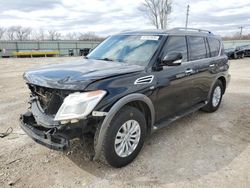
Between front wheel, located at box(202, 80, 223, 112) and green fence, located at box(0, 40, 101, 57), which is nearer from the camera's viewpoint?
front wheel, located at box(202, 80, 223, 112)

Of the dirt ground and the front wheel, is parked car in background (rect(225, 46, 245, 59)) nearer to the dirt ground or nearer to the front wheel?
the front wheel

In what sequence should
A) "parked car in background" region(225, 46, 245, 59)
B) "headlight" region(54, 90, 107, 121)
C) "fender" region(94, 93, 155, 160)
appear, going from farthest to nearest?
"parked car in background" region(225, 46, 245, 59) < "fender" region(94, 93, 155, 160) < "headlight" region(54, 90, 107, 121)

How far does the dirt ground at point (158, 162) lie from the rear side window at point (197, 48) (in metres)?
1.38

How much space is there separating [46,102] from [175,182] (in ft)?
6.37

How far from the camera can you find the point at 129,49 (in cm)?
408

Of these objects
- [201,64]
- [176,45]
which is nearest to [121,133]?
[176,45]

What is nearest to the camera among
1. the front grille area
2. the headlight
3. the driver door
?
the headlight

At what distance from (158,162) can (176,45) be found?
6.54 feet

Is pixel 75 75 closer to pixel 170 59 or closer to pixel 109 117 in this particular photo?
pixel 109 117

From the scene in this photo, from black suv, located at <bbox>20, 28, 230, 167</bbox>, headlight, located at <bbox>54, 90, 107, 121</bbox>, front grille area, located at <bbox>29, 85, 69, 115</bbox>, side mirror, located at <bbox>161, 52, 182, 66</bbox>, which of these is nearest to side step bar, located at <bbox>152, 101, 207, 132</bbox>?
black suv, located at <bbox>20, 28, 230, 167</bbox>

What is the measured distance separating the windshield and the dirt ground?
1427 mm

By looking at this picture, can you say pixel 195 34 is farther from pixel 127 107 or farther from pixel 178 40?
pixel 127 107

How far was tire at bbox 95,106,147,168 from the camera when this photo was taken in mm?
2996

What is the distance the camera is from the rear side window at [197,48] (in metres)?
4.60
